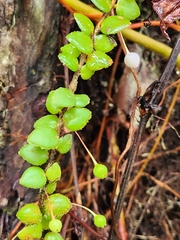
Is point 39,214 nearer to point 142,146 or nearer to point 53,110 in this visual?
point 53,110

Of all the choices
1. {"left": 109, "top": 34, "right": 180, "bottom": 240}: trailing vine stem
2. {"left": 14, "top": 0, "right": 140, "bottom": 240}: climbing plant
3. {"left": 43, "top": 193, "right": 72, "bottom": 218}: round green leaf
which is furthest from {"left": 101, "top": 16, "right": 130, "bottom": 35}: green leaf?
{"left": 43, "top": 193, "right": 72, "bottom": 218}: round green leaf

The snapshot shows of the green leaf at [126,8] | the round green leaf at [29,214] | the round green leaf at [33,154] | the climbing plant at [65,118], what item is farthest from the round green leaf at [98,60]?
the round green leaf at [29,214]

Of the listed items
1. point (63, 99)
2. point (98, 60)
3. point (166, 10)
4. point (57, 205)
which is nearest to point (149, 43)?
point (166, 10)

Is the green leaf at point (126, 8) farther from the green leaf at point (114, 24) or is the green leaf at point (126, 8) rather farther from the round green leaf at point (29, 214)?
the round green leaf at point (29, 214)

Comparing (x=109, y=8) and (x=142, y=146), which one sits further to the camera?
(x=142, y=146)

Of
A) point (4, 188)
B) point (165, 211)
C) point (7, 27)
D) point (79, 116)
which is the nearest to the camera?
point (79, 116)

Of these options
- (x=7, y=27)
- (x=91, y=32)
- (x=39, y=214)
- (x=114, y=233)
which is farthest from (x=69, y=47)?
(x=114, y=233)

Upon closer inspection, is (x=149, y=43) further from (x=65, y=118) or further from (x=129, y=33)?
(x=65, y=118)
